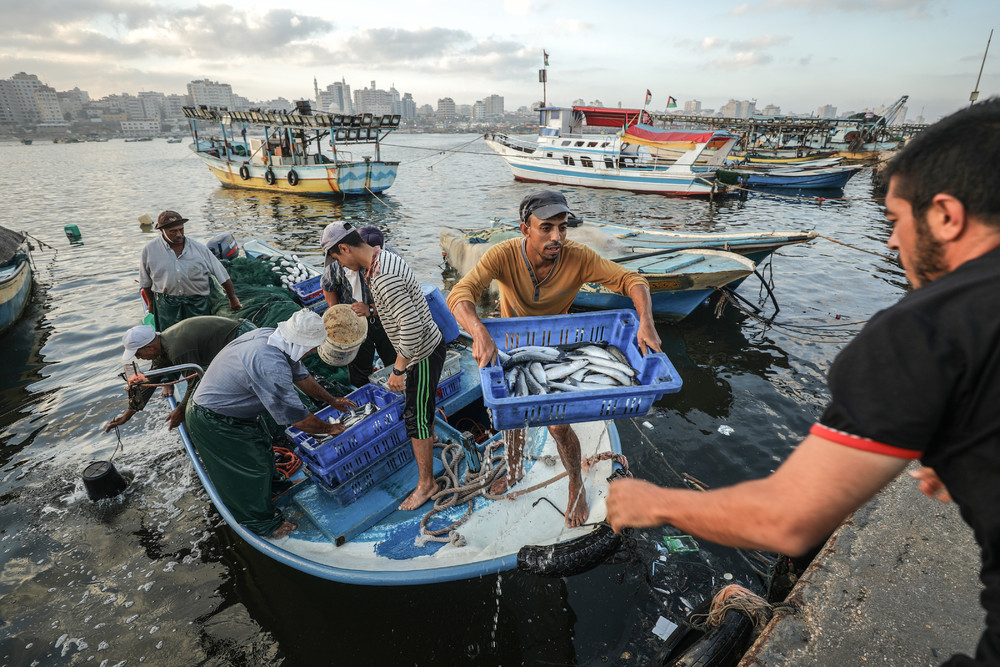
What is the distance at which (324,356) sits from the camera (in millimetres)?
4086

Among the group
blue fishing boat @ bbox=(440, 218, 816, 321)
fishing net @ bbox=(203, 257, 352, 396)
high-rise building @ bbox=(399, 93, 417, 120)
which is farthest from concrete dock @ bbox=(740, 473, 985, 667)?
high-rise building @ bbox=(399, 93, 417, 120)

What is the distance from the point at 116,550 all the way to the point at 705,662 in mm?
5668

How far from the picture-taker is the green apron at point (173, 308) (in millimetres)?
6160

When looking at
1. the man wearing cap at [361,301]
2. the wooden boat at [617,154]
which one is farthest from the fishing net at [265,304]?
the wooden boat at [617,154]

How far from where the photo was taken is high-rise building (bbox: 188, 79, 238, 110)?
191625mm

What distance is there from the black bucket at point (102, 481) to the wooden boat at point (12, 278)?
6.85 metres

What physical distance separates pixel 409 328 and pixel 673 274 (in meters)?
6.72

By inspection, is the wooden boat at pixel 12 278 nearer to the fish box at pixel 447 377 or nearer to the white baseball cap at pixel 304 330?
the fish box at pixel 447 377

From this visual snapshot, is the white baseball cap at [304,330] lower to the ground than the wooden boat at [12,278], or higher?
higher

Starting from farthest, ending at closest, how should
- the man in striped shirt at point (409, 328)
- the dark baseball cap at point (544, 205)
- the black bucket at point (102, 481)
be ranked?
the black bucket at point (102, 481) < the man in striped shirt at point (409, 328) < the dark baseball cap at point (544, 205)

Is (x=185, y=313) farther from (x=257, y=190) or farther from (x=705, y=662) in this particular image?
(x=257, y=190)

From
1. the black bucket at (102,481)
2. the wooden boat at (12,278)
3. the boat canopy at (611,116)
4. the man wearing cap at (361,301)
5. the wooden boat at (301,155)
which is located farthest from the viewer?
the boat canopy at (611,116)

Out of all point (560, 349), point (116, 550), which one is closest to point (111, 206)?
point (116, 550)

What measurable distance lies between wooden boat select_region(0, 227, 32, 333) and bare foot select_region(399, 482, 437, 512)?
34.8 ft
